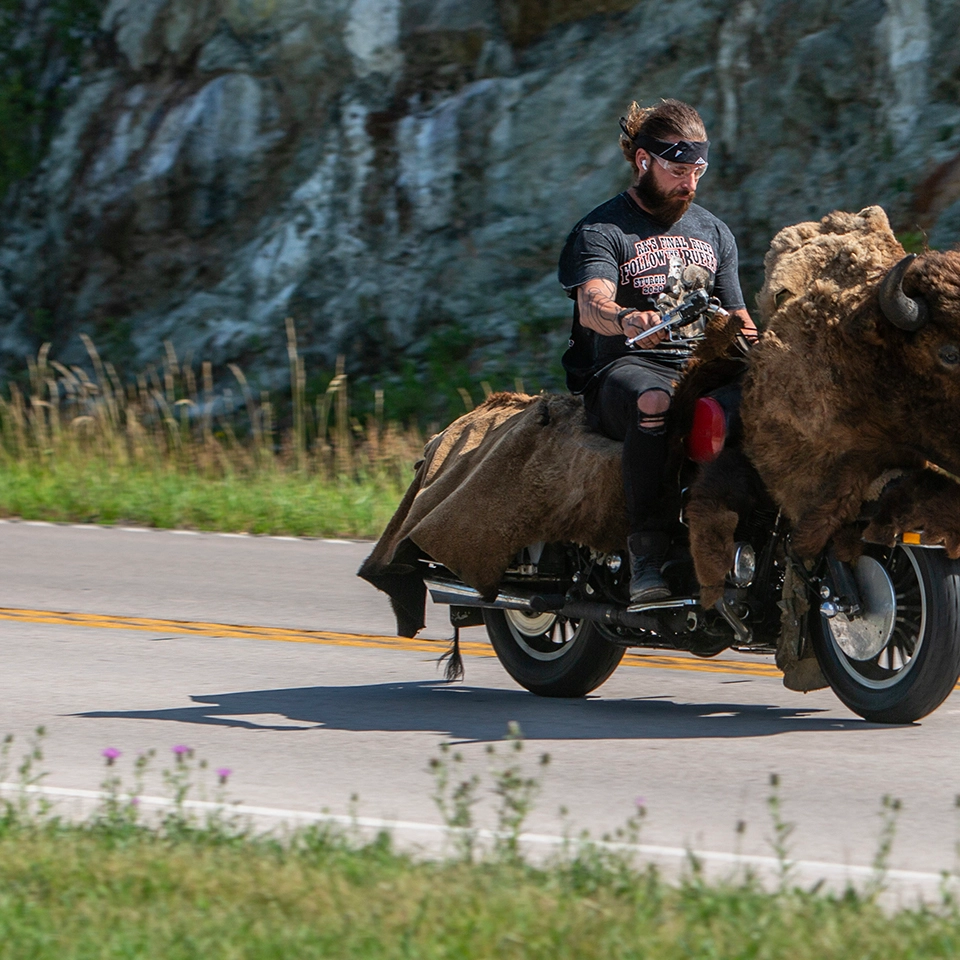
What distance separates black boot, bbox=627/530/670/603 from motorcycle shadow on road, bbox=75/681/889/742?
0.53 m

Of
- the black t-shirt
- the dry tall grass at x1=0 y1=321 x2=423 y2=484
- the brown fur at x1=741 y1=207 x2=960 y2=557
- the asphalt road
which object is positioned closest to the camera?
the asphalt road

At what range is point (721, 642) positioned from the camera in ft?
24.0

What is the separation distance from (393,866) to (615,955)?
34.7 inches

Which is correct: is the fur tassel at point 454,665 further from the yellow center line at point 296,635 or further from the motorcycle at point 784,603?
the yellow center line at point 296,635

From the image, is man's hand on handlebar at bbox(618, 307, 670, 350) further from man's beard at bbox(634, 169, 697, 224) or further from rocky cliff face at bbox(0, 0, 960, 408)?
rocky cliff face at bbox(0, 0, 960, 408)

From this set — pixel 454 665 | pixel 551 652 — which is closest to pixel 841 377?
pixel 551 652

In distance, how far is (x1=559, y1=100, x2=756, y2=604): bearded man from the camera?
7.20 m

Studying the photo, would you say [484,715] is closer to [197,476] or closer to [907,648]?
[907,648]

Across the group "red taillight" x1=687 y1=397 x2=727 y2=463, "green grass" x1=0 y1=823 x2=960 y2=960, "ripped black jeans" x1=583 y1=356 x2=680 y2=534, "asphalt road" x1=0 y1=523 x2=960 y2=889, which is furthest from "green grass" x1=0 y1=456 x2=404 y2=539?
"green grass" x1=0 y1=823 x2=960 y2=960

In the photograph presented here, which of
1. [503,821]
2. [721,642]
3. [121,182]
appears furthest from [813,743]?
[121,182]

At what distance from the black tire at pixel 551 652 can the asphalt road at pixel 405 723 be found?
0.12 m

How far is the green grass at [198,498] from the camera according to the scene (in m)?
14.7

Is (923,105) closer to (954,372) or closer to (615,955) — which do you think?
(954,372)

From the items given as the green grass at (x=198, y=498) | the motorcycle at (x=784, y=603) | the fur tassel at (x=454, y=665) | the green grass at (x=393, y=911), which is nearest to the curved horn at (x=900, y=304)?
the motorcycle at (x=784, y=603)
